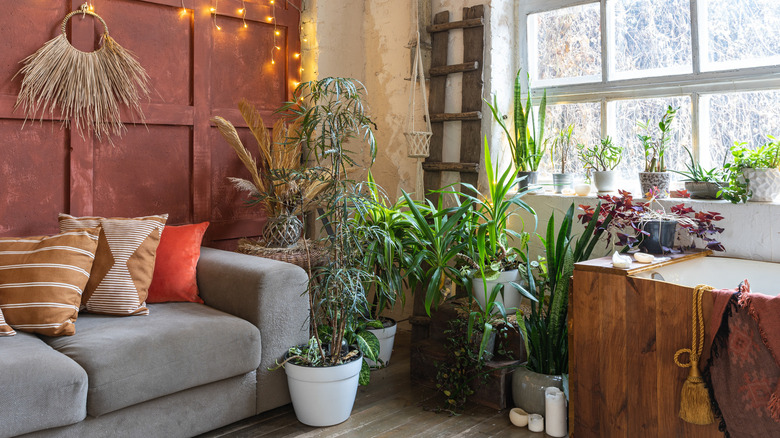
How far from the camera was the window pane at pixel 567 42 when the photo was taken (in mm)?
3330

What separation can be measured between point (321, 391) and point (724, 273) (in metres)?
1.78

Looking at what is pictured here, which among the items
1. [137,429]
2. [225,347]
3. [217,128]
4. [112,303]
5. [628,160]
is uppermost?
[217,128]

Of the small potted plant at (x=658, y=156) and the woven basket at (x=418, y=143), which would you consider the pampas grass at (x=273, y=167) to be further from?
the small potted plant at (x=658, y=156)

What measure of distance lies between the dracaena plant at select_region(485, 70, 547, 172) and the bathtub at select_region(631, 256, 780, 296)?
1095 mm

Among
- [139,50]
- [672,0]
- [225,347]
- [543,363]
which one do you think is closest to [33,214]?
[139,50]

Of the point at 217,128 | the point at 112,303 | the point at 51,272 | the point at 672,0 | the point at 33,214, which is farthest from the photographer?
the point at 217,128

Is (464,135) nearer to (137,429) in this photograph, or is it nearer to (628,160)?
(628,160)

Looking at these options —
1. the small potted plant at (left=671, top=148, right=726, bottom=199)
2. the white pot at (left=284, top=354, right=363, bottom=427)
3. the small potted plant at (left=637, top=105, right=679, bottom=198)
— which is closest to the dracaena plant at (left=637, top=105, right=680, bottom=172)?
the small potted plant at (left=637, top=105, right=679, bottom=198)

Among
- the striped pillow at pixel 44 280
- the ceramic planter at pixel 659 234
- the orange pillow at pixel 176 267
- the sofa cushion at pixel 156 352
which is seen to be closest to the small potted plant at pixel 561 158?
the ceramic planter at pixel 659 234

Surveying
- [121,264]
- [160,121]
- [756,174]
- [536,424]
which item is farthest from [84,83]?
[756,174]

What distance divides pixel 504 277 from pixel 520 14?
1659mm

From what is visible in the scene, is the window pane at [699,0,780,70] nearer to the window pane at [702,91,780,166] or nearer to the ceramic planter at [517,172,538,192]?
the window pane at [702,91,780,166]

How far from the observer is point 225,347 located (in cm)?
242

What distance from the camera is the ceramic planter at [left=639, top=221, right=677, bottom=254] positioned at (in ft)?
8.38
